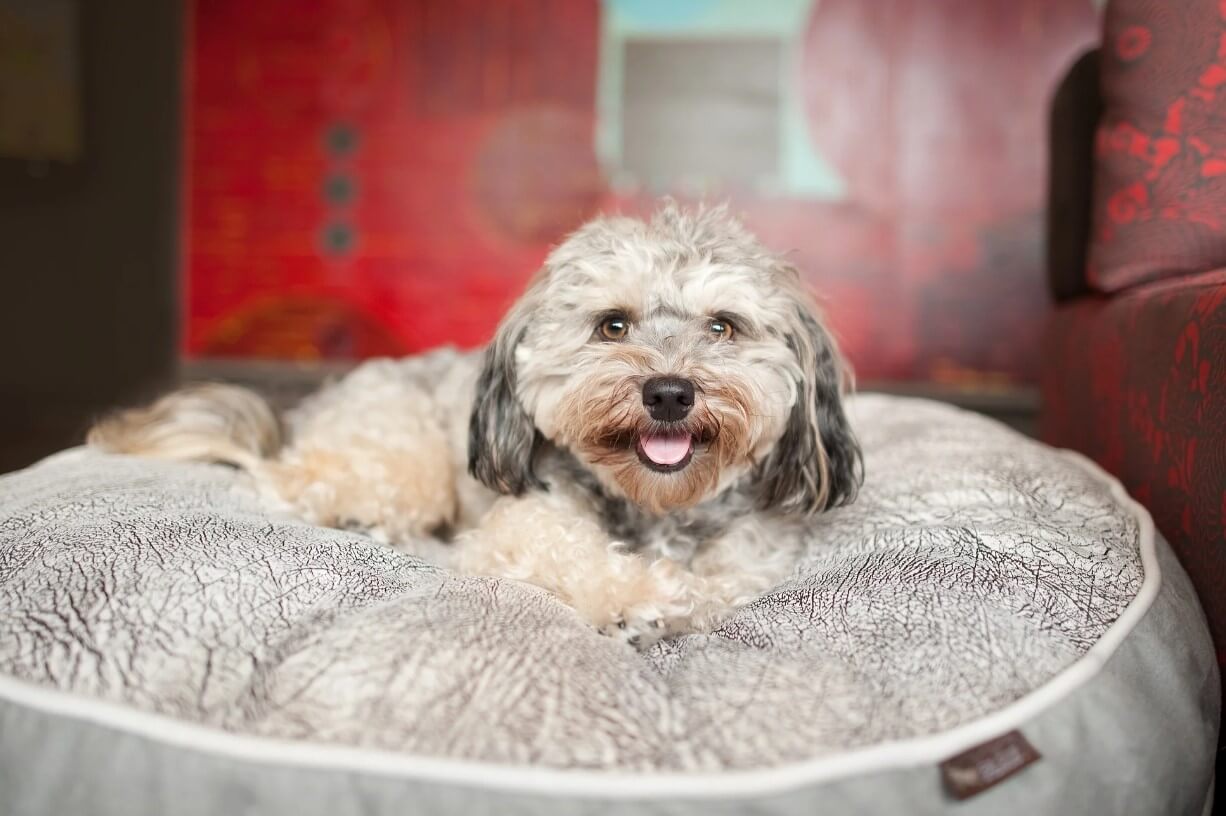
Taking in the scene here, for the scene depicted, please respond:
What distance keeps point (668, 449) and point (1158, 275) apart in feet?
4.11

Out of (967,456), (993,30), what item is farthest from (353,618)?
(993,30)

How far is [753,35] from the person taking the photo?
5305 millimetres

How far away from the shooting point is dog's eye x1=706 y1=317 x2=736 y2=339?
77.0 inches

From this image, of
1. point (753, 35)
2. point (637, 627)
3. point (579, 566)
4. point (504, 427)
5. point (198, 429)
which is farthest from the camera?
point (753, 35)

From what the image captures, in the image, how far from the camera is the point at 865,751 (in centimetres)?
115

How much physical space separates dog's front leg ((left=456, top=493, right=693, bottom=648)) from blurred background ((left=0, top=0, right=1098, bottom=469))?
340 cm

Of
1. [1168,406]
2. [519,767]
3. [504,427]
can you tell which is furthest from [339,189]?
[519,767]

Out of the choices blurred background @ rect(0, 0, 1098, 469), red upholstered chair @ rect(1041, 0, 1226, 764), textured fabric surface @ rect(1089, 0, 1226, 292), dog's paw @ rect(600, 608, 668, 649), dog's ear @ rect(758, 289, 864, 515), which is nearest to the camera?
dog's paw @ rect(600, 608, 668, 649)

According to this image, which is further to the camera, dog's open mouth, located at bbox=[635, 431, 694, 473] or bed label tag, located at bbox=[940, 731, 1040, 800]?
dog's open mouth, located at bbox=[635, 431, 694, 473]

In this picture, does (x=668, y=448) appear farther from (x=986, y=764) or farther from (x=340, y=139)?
(x=340, y=139)

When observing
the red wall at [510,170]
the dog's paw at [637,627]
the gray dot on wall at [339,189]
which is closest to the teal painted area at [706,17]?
the red wall at [510,170]

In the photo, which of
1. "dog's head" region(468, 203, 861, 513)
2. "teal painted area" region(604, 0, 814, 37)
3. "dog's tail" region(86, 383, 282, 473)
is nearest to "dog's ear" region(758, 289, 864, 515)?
"dog's head" region(468, 203, 861, 513)

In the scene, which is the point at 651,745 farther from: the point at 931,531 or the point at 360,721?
the point at 931,531

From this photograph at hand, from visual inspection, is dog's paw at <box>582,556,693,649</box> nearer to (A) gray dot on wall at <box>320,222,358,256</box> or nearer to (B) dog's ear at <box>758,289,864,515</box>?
(B) dog's ear at <box>758,289,864,515</box>
